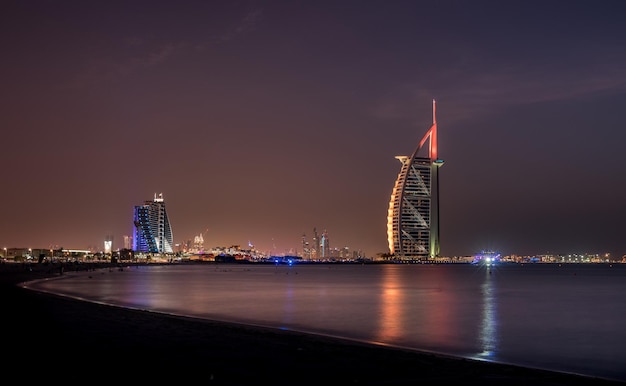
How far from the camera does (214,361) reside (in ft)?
45.9

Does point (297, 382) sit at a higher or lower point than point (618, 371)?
higher

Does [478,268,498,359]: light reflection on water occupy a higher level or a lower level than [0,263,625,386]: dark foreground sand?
lower

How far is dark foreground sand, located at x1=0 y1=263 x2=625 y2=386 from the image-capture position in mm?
11922

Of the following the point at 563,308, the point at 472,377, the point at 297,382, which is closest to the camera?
the point at 297,382

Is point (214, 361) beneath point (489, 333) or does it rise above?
above

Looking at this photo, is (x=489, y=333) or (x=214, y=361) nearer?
(x=214, y=361)

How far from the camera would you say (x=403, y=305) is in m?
44.5

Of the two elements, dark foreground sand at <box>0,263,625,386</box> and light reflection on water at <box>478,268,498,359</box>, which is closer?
dark foreground sand at <box>0,263,625,386</box>

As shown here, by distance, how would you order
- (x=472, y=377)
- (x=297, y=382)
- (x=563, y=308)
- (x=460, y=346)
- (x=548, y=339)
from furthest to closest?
(x=563, y=308), (x=548, y=339), (x=460, y=346), (x=472, y=377), (x=297, y=382)

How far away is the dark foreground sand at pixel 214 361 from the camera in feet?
39.1

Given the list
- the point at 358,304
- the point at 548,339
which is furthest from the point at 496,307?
the point at 548,339

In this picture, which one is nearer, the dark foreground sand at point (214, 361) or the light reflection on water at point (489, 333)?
the dark foreground sand at point (214, 361)

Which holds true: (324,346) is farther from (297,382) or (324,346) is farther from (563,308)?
(563,308)

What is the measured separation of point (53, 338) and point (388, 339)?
41.9 feet
